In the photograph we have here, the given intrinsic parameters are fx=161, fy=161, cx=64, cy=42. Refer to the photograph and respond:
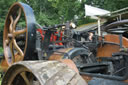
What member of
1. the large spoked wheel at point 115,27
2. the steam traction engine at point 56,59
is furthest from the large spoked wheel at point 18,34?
the large spoked wheel at point 115,27

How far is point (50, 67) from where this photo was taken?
50.2 inches

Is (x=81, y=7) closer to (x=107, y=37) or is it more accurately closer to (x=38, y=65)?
(x=107, y=37)

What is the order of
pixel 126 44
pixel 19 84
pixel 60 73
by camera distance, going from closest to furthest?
1. pixel 60 73
2. pixel 19 84
3. pixel 126 44

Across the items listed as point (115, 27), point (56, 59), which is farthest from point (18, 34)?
point (115, 27)

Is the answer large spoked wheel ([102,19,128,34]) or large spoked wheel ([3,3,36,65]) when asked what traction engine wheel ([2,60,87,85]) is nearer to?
large spoked wheel ([102,19,128,34])

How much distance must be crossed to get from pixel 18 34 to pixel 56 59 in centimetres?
74

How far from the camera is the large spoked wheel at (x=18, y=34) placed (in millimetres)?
2236

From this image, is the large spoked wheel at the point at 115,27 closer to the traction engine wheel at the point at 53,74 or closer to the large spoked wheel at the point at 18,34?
the traction engine wheel at the point at 53,74

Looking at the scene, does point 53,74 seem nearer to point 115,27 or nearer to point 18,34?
point 115,27

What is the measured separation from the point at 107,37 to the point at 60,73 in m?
1.75

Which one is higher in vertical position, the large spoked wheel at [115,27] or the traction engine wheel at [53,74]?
the large spoked wheel at [115,27]

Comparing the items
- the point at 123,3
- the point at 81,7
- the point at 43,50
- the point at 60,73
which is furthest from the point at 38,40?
the point at 81,7

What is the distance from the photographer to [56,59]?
7.85 ft

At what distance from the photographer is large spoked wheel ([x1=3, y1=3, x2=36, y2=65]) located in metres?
2.24
